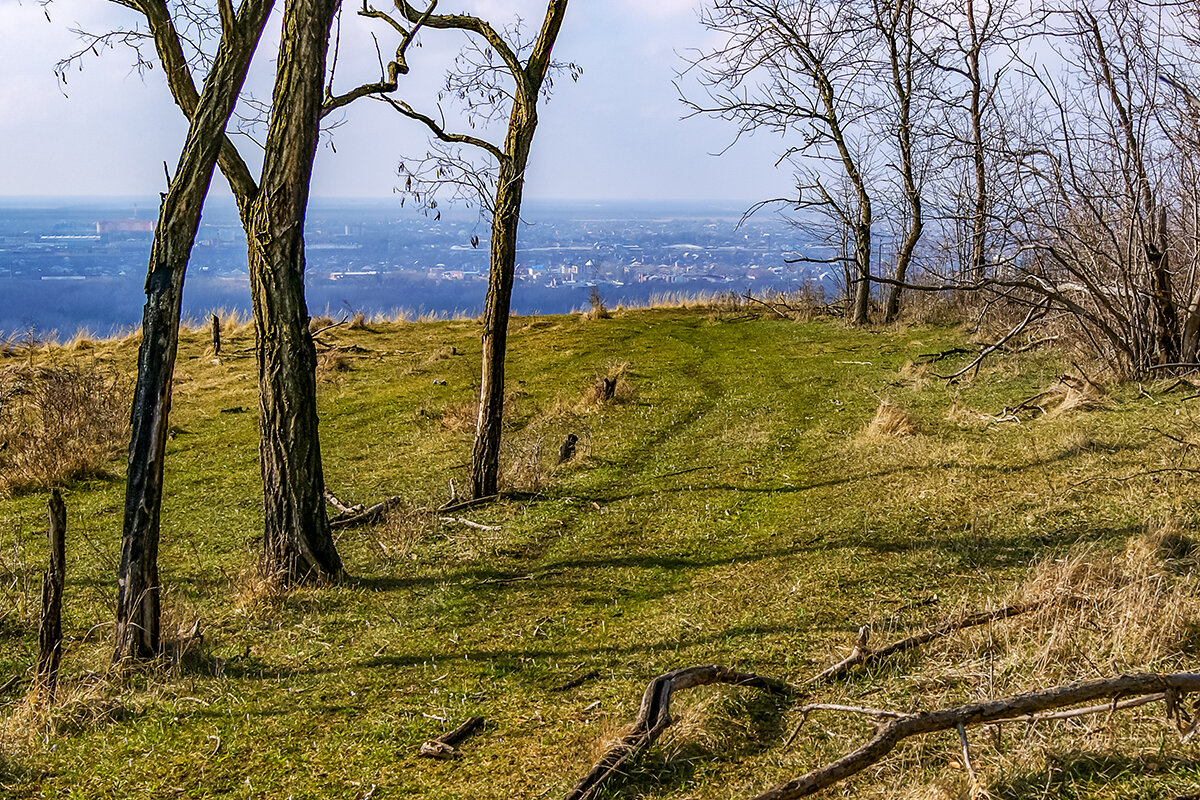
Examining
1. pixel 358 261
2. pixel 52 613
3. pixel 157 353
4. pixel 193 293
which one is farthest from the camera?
A: pixel 193 293

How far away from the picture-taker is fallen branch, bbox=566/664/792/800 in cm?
360

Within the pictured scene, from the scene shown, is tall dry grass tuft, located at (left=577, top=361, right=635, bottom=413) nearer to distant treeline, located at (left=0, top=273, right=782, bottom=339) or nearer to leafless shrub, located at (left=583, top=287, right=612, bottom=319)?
leafless shrub, located at (left=583, top=287, right=612, bottom=319)

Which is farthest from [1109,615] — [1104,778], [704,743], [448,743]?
[448,743]

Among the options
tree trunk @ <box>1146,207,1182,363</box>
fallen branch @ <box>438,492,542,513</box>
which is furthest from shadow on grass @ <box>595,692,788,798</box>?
tree trunk @ <box>1146,207,1182,363</box>

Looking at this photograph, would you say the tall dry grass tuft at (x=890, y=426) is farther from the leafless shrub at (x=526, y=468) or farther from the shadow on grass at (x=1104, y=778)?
the shadow on grass at (x=1104, y=778)

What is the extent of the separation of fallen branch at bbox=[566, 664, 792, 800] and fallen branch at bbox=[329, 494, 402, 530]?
16.0 ft

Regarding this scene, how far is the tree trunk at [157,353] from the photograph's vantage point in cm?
480

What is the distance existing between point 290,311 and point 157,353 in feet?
4.56

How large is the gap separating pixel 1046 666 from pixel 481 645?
125 inches

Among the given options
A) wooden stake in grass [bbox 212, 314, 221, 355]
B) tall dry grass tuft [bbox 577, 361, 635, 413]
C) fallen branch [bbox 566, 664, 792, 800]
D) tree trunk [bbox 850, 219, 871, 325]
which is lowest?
fallen branch [bbox 566, 664, 792, 800]

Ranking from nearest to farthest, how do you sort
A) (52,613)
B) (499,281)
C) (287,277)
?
(52,613), (287,277), (499,281)

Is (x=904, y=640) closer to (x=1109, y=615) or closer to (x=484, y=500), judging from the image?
(x=1109, y=615)

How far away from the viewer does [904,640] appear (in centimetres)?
456

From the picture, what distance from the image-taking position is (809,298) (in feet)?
78.8
